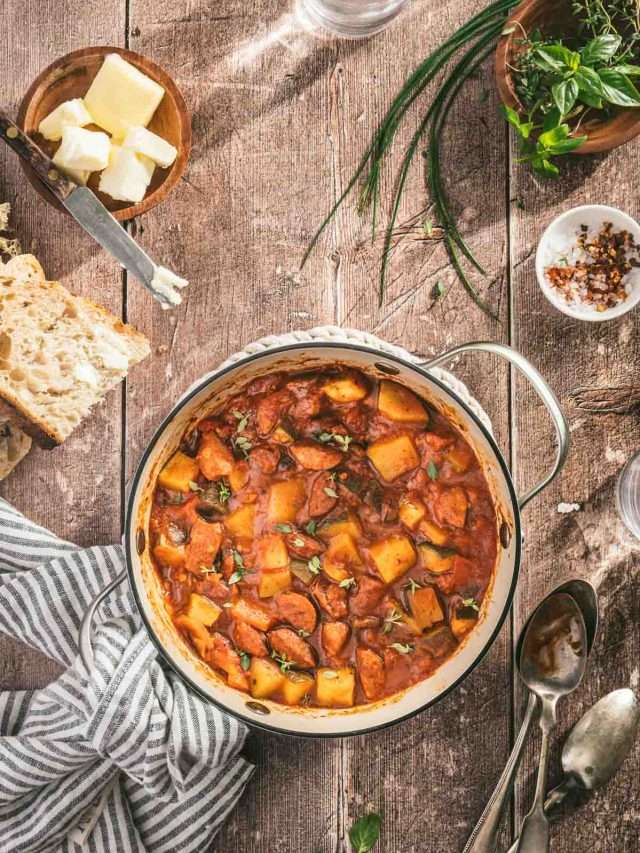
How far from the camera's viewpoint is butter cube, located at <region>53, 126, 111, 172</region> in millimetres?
2457

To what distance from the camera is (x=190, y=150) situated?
8.70 feet

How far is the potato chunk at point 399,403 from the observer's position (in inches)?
97.6

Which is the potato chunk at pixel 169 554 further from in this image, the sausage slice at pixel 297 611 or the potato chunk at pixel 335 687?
the potato chunk at pixel 335 687

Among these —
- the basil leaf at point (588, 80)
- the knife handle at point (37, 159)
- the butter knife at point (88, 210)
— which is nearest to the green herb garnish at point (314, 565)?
the butter knife at point (88, 210)

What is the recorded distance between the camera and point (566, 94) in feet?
7.78

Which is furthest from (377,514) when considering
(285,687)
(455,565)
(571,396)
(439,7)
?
(439,7)

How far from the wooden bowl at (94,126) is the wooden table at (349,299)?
0.12m

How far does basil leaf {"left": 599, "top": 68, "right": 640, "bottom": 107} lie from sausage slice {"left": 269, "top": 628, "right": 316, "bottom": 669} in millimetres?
1711

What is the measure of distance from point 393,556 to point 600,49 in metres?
1.48

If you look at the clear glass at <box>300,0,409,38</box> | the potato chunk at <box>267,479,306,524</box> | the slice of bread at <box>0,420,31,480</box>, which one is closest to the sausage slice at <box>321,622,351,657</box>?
the potato chunk at <box>267,479,306,524</box>

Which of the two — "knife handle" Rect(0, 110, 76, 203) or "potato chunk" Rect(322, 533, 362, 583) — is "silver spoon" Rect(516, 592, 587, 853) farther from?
"knife handle" Rect(0, 110, 76, 203)

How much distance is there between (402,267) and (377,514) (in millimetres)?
759

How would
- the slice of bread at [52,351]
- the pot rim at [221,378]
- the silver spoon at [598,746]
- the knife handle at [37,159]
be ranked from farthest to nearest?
1. the silver spoon at [598,746]
2. the slice of bread at [52,351]
3. the knife handle at [37,159]
4. the pot rim at [221,378]

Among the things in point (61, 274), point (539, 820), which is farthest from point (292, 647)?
point (61, 274)
